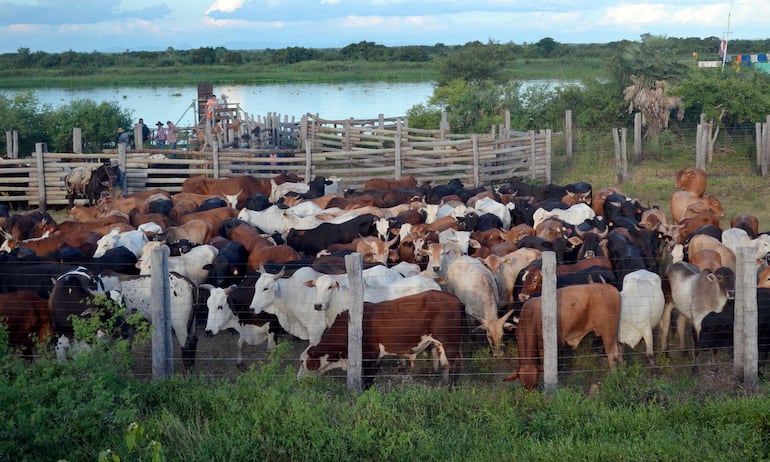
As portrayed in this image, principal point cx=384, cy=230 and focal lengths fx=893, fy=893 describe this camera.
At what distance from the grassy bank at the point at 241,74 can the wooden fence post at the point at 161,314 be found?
71381 millimetres

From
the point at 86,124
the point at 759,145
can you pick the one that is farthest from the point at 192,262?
the point at 86,124

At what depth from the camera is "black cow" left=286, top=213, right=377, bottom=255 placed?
43.2 feet

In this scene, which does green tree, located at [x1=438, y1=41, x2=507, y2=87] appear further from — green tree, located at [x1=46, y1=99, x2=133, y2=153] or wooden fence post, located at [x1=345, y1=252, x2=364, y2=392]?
wooden fence post, located at [x1=345, y1=252, x2=364, y2=392]

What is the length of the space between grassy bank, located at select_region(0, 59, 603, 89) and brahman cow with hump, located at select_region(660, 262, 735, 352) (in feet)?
226

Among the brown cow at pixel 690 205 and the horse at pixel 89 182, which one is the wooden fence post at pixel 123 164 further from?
the brown cow at pixel 690 205

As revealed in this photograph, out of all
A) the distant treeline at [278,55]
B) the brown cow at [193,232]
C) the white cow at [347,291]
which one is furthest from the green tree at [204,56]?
the white cow at [347,291]

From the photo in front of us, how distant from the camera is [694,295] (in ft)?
31.4

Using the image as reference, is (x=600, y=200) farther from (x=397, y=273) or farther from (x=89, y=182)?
(x=89, y=182)

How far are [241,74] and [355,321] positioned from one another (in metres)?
87.6

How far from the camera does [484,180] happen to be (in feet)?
70.9

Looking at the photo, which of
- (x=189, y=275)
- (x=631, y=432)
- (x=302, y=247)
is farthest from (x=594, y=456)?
(x=302, y=247)

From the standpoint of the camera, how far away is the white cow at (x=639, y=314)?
916cm

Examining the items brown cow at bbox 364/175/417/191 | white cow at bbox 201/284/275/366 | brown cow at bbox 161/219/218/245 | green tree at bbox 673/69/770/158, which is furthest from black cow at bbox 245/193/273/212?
green tree at bbox 673/69/770/158

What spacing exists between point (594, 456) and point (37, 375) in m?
4.59
